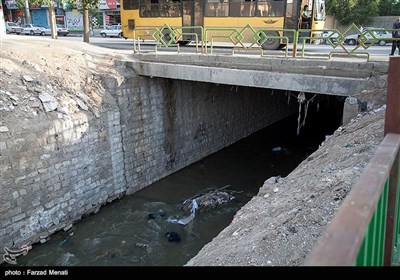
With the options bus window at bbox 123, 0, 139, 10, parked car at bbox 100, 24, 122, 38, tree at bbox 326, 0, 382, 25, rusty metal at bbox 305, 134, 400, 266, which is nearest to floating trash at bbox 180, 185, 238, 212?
rusty metal at bbox 305, 134, 400, 266

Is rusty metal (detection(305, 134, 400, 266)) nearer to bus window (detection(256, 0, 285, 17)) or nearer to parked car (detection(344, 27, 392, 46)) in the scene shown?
parked car (detection(344, 27, 392, 46))

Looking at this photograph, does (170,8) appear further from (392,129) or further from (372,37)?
(392,129)

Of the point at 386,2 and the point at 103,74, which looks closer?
the point at 103,74

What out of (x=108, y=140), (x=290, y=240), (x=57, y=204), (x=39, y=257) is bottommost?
(x=39, y=257)

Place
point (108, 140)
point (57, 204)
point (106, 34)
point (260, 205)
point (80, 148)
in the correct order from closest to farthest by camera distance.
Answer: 1. point (260, 205)
2. point (57, 204)
3. point (80, 148)
4. point (108, 140)
5. point (106, 34)

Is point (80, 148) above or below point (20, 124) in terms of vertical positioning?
below

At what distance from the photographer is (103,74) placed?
41.0 feet

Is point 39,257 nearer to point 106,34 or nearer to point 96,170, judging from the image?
point 96,170

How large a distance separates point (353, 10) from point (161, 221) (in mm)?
31830

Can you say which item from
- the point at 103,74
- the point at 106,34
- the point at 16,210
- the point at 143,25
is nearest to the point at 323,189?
the point at 16,210

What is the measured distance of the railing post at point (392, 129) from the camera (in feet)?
9.17

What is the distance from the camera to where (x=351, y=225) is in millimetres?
1652

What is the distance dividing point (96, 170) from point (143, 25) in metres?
10.3

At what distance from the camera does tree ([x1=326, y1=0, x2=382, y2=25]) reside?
34844 mm
